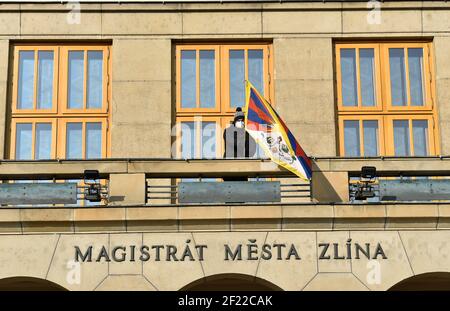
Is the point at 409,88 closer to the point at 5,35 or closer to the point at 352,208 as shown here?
the point at 352,208

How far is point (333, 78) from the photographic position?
26.5m

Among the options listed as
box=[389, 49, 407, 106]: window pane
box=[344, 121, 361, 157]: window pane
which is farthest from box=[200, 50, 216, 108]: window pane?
box=[389, 49, 407, 106]: window pane

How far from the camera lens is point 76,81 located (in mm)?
26703

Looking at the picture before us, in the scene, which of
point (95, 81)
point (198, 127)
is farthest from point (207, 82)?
point (95, 81)

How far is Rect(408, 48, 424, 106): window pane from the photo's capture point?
2680 centimetres

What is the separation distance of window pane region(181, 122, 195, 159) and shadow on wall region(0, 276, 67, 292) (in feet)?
19.4

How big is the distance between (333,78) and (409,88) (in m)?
2.17

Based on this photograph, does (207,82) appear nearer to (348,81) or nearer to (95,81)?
(95,81)

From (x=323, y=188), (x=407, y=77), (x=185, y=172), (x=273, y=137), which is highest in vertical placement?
(x=407, y=77)

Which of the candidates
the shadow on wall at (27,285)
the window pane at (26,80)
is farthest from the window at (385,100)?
the shadow on wall at (27,285)

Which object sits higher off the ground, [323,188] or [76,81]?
[76,81]

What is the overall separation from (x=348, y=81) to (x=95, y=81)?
693 centimetres

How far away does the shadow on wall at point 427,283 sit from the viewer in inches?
811

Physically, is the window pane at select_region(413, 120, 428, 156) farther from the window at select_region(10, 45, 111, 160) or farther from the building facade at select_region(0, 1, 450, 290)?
the window at select_region(10, 45, 111, 160)
